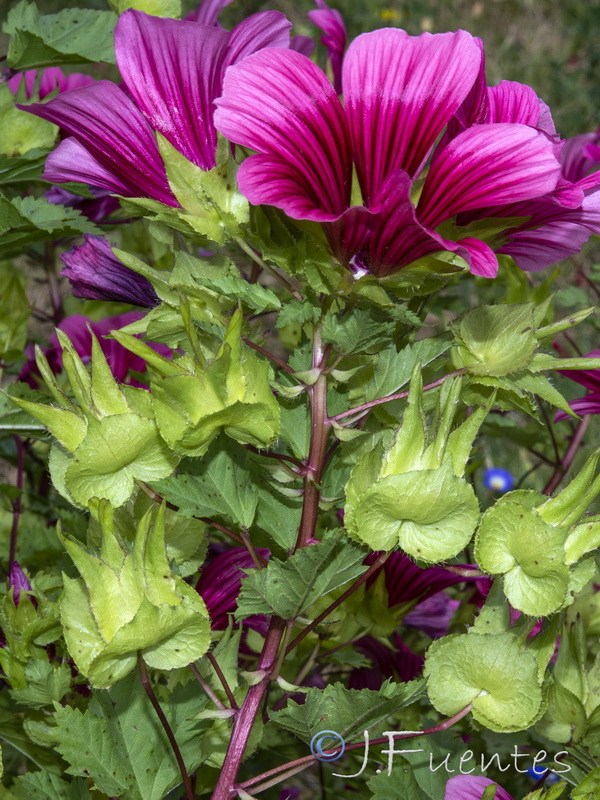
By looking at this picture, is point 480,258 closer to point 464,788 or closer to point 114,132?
point 114,132

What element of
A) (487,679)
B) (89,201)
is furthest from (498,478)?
(487,679)

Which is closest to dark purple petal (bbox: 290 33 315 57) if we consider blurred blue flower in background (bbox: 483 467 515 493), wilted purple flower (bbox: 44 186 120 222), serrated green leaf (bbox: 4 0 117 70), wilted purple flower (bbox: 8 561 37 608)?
serrated green leaf (bbox: 4 0 117 70)

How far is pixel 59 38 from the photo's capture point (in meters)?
1.06

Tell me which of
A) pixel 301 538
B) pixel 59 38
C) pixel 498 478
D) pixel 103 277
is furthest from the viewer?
pixel 498 478

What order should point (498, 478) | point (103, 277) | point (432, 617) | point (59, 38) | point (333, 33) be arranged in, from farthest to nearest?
point (498, 478) → point (432, 617) → point (59, 38) → point (333, 33) → point (103, 277)

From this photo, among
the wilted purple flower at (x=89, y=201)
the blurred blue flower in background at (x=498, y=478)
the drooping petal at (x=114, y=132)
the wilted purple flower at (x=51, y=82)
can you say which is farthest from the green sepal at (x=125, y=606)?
the blurred blue flower in background at (x=498, y=478)

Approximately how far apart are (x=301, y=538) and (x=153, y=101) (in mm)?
326

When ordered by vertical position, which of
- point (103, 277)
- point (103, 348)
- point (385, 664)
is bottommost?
point (385, 664)

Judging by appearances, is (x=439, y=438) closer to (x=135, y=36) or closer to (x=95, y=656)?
(x=95, y=656)

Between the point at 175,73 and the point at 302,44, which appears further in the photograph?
the point at 302,44

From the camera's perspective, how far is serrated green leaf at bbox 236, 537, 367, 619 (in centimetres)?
61

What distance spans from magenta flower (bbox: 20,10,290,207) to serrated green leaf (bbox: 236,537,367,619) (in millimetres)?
278

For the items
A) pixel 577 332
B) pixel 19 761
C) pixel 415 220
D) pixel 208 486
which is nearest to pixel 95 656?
pixel 208 486

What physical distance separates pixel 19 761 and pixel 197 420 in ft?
2.66
